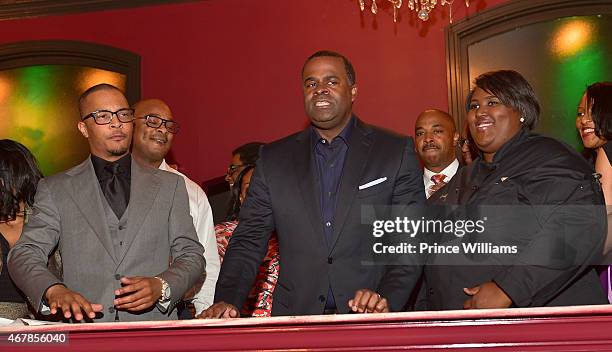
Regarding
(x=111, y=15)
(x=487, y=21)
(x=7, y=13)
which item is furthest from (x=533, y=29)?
(x=7, y=13)

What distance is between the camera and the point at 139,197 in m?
3.30

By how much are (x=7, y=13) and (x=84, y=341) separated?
5.76m

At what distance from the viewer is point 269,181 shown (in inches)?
131

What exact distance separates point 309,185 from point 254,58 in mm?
3828

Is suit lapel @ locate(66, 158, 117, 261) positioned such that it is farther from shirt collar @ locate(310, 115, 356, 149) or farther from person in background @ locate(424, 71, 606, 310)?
person in background @ locate(424, 71, 606, 310)

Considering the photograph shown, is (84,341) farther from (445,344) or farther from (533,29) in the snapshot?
(533,29)

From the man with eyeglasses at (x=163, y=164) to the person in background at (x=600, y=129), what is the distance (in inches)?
69.2

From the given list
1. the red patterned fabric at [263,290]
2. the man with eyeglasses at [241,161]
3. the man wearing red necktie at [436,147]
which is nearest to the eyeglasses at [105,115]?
the red patterned fabric at [263,290]

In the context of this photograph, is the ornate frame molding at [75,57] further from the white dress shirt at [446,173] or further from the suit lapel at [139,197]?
the suit lapel at [139,197]

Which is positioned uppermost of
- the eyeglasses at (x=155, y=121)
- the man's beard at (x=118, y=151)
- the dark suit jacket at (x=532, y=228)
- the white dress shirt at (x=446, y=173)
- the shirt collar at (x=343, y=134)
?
the eyeglasses at (x=155, y=121)

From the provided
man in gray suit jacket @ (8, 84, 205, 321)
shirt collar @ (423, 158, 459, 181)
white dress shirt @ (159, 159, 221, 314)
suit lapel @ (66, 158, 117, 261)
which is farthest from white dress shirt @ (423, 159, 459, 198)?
suit lapel @ (66, 158, 117, 261)

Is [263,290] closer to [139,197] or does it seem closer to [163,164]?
[139,197]

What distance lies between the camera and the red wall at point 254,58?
6.64 m

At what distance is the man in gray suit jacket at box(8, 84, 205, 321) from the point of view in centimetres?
312
